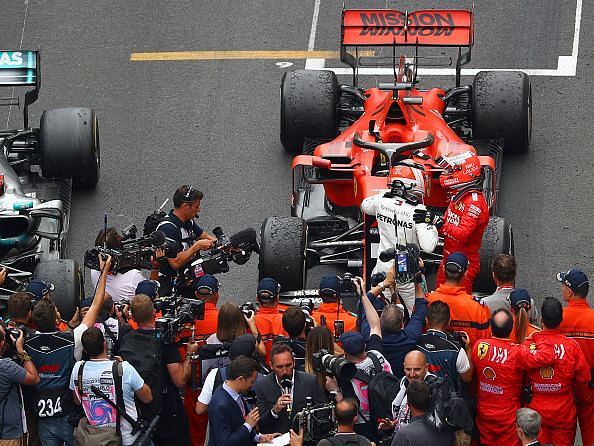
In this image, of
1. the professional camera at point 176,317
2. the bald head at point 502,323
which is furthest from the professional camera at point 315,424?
the bald head at point 502,323

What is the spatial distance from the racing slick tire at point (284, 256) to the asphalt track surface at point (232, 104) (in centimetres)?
139

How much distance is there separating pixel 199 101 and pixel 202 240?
19.2 ft

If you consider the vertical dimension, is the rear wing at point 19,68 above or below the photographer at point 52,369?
above

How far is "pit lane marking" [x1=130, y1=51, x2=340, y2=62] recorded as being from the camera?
21.8 meters

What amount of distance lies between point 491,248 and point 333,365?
4414 mm

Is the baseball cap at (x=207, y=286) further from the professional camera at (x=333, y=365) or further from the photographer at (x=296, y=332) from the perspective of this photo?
the professional camera at (x=333, y=365)

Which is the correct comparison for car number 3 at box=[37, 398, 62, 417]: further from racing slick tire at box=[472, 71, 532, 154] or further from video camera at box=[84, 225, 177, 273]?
racing slick tire at box=[472, 71, 532, 154]

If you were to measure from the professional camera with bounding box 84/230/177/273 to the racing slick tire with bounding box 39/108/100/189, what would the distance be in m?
3.98

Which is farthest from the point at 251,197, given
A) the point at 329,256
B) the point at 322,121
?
the point at 329,256

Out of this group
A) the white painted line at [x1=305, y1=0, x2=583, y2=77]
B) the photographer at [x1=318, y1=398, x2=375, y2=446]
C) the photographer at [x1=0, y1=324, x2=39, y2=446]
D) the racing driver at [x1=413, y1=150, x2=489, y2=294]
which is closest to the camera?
the photographer at [x1=318, y1=398, x2=375, y2=446]

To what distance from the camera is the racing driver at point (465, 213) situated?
50.8 feet

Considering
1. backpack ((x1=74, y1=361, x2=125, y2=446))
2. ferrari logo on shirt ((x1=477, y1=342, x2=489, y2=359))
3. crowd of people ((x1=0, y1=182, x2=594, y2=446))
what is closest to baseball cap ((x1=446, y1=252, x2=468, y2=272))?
crowd of people ((x1=0, y1=182, x2=594, y2=446))

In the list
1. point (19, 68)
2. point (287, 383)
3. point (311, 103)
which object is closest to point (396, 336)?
point (287, 383)

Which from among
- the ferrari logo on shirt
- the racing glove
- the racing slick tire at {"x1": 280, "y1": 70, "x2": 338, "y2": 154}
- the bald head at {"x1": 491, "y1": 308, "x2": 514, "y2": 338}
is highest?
the racing slick tire at {"x1": 280, "y1": 70, "x2": 338, "y2": 154}
